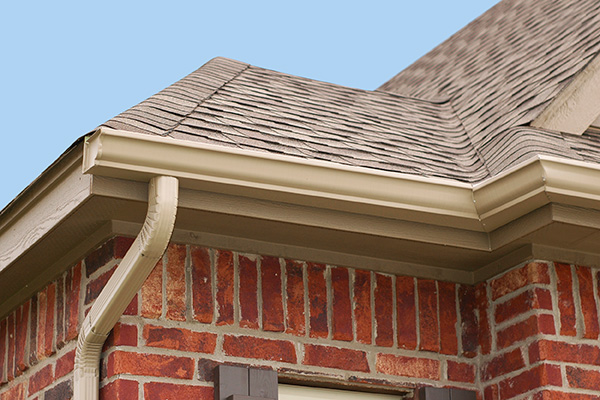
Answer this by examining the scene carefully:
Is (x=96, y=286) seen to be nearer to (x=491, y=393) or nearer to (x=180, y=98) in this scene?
(x=180, y=98)

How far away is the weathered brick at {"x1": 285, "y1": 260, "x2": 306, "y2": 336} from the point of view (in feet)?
13.6

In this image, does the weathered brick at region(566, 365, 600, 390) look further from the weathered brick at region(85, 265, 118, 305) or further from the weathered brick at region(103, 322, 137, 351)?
the weathered brick at region(85, 265, 118, 305)

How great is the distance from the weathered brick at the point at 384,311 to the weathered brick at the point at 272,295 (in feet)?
1.47

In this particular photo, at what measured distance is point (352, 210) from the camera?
12.9ft

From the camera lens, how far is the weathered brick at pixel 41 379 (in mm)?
4234

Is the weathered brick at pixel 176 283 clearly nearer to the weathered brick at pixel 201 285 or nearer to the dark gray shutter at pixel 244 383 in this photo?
the weathered brick at pixel 201 285

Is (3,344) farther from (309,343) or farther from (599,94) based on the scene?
(599,94)

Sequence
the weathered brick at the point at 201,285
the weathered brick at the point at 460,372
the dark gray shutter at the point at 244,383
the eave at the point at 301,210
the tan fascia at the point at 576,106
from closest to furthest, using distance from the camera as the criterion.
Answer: the eave at the point at 301,210 < the dark gray shutter at the point at 244,383 < the weathered brick at the point at 201,285 < the weathered brick at the point at 460,372 < the tan fascia at the point at 576,106

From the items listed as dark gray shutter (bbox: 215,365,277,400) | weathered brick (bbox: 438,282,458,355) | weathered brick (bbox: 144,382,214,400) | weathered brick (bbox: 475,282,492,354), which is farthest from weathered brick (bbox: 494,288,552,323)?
weathered brick (bbox: 144,382,214,400)

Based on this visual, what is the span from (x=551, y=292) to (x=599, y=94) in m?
1.25

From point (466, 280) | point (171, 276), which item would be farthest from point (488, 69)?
point (171, 276)

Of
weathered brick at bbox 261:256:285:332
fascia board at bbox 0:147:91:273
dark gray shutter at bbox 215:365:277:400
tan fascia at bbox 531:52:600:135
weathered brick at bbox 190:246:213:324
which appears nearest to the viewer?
fascia board at bbox 0:147:91:273

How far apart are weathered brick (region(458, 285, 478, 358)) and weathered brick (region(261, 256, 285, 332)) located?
34.7 inches

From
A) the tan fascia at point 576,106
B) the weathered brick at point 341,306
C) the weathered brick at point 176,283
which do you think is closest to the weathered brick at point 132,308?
the weathered brick at point 176,283
